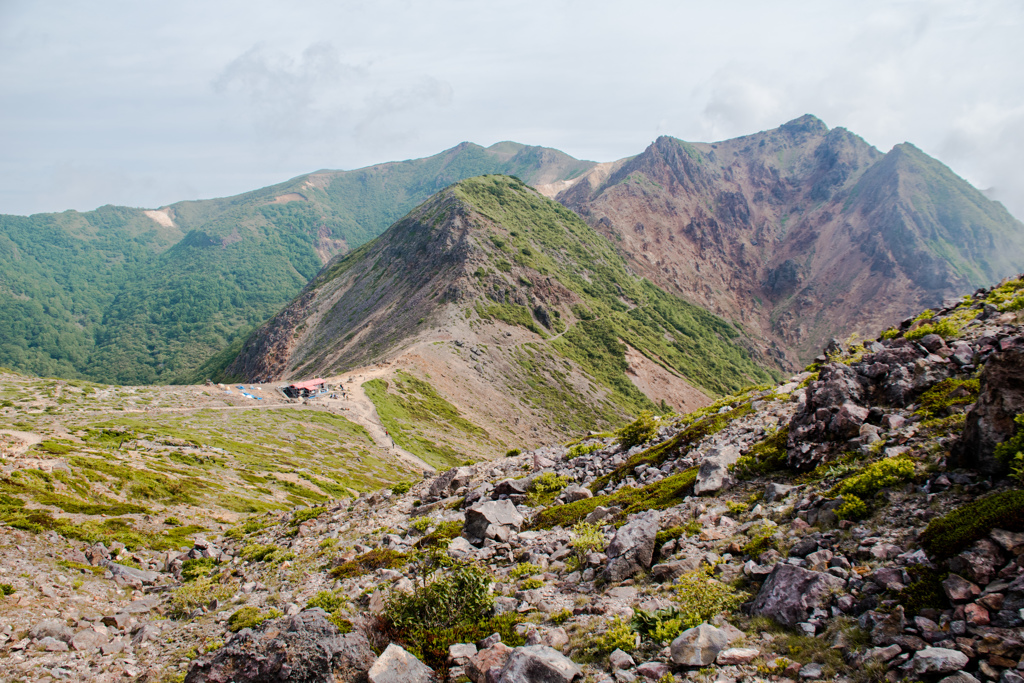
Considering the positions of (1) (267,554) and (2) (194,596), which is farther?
(1) (267,554)

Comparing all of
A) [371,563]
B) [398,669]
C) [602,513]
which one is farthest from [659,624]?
[371,563]

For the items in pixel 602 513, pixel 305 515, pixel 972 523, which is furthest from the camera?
pixel 305 515

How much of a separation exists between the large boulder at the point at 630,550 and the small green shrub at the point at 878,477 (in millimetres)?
4423

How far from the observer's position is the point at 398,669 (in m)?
9.70

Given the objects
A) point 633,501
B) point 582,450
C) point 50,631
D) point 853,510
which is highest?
point 853,510

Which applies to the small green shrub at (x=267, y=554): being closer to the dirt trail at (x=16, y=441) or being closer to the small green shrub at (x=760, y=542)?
the small green shrub at (x=760, y=542)

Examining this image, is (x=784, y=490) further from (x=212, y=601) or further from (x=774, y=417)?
(x=212, y=601)

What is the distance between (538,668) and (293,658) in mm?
5120

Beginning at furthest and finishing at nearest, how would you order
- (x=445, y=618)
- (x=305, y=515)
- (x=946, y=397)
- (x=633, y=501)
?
1. (x=305, y=515)
2. (x=633, y=501)
3. (x=946, y=397)
4. (x=445, y=618)

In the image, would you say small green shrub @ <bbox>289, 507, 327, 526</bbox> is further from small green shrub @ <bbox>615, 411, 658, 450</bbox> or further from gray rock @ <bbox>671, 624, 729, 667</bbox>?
gray rock @ <bbox>671, 624, 729, 667</bbox>

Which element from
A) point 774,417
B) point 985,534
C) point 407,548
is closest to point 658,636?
point 985,534

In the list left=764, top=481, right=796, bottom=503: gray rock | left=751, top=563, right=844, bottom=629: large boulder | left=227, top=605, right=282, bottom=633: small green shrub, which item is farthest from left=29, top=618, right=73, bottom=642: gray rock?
left=764, top=481, right=796, bottom=503: gray rock

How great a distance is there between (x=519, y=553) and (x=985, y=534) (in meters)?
11.2

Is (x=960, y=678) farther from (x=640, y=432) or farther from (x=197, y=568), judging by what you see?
(x=197, y=568)
